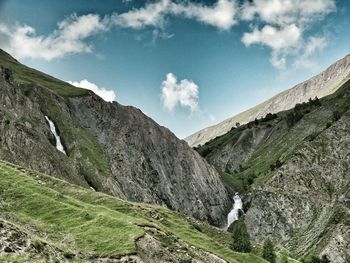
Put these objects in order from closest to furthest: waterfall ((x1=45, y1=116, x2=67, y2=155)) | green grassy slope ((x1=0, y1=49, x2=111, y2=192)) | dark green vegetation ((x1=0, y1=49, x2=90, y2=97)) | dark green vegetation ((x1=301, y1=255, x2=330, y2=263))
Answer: green grassy slope ((x1=0, y1=49, x2=111, y2=192)) → waterfall ((x1=45, y1=116, x2=67, y2=155)) → dark green vegetation ((x1=301, y1=255, x2=330, y2=263)) → dark green vegetation ((x1=0, y1=49, x2=90, y2=97))

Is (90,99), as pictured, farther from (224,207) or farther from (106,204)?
(106,204)

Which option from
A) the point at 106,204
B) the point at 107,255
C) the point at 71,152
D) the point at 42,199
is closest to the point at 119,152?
the point at 71,152

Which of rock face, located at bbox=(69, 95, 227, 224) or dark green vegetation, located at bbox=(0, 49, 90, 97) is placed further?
dark green vegetation, located at bbox=(0, 49, 90, 97)

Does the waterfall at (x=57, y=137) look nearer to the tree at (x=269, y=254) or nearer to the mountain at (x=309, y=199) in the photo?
the tree at (x=269, y=254)

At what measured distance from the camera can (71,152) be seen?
132000 millimetres

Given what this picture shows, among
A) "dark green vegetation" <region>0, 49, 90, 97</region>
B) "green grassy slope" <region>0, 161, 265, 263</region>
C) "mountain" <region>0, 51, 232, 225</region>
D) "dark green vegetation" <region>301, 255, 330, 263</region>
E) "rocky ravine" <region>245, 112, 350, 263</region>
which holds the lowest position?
"dark green vegetation" <region>301, 255, 330, 263</region>

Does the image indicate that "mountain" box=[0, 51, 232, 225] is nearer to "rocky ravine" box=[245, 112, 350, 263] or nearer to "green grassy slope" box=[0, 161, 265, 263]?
"rocky ravine" box=[245, 112, 350, 263]

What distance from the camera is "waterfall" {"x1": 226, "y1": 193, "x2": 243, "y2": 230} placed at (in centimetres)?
17275

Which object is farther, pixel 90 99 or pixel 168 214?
pixel 90 99

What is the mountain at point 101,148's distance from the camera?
373 ft

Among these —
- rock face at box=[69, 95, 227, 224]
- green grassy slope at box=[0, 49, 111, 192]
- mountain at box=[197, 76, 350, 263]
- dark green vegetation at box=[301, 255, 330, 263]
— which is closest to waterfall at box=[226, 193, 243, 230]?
mountain at box=[197, 76, 350, 263]

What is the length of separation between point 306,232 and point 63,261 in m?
131

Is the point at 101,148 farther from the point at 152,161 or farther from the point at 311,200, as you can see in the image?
the point at 311,200

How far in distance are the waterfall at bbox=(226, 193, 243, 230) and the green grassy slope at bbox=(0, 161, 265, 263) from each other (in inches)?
4139
